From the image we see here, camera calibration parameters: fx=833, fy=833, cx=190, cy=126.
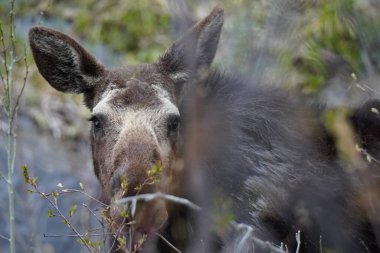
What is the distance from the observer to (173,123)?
19.7 feet

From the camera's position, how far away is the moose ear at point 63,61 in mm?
6301

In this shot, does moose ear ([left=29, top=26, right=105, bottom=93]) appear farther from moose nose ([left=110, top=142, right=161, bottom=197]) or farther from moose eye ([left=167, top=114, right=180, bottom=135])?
moose nose ([left=110, top=142, right=161, bottom=197])

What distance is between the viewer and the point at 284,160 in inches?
244

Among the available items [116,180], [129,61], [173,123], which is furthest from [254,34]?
[129,61]

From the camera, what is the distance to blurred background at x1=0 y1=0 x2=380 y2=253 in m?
Answer: 6.85

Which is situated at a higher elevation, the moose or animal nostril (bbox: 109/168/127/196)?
the moose

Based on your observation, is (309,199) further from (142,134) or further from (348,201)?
(142,134)

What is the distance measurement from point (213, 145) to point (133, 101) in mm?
703

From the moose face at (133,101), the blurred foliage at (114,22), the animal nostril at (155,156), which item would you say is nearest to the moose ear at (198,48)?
the moose face at (133,101)

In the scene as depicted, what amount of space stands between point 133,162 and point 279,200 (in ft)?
3.99

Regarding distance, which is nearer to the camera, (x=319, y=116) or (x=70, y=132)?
(x=319, y=116)

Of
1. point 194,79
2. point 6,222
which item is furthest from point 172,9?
point 6,222

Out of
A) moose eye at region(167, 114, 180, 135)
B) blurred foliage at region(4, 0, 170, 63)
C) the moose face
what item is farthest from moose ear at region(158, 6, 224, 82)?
blurred foliage at region(4, 0, 170, 63)

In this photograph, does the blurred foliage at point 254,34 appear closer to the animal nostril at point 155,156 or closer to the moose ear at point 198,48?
the moose ear at point 198,48
